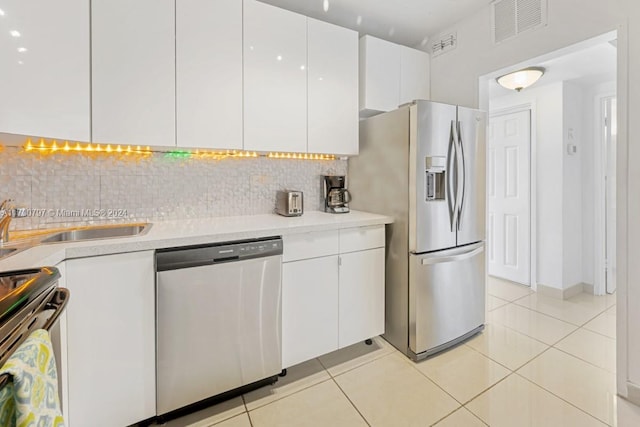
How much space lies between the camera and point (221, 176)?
89.0 inches

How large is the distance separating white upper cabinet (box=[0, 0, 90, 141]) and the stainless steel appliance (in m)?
1.65

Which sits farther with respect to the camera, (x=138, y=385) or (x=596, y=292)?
(x=596, y=292)

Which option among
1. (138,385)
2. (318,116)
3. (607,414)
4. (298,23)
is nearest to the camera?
(138,385)

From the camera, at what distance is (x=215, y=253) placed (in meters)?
1.59

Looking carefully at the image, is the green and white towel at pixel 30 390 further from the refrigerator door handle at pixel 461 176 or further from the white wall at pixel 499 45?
the white wall at pixel 499 45

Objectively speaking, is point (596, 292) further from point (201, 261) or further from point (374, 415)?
point (201, 261)

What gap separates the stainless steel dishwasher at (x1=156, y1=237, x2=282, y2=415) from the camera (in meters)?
1.50

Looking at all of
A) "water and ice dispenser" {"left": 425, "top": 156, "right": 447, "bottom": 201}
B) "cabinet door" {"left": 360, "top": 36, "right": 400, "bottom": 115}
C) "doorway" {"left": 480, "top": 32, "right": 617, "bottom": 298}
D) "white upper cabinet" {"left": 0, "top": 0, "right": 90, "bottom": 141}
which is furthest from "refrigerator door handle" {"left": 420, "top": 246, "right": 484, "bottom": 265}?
"white upper cabinet" {"left": 0, "top": 0, "right": 90, "bottom": 141}

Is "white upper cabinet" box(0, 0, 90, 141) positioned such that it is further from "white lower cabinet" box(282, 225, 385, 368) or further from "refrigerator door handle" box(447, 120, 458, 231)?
"refrigerator door handle" box(447, 120, 458, 231)

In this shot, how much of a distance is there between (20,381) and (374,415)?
1590mm

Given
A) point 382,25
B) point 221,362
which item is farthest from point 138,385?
point 382,25

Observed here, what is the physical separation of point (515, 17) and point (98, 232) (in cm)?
321

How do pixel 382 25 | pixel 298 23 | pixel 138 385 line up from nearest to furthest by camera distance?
1. pixel 138 385
2. pixel 298 23
3. pixel 382 25

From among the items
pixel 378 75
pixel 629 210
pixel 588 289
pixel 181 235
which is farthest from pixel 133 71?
pixel 588 289
